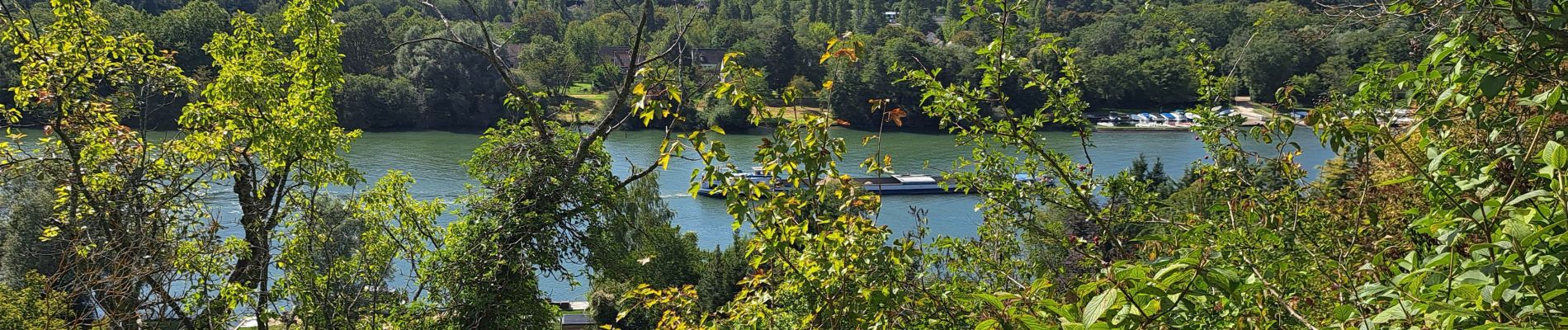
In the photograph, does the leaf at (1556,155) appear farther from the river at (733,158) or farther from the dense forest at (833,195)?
the river at (733,158)

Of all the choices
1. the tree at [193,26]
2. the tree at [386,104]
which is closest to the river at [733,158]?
the tree at [386,104]

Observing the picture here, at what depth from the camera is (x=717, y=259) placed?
15.4 metres

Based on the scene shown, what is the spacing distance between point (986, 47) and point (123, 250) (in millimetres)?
3515

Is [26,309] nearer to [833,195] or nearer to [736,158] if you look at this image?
[833,195]

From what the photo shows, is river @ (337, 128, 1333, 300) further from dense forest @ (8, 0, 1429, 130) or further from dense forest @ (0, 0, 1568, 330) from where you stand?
dense forest @ (0, 0, 1568, 330)

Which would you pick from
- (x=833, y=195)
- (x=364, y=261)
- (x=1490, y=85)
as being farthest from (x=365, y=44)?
(x=1490, y=85)

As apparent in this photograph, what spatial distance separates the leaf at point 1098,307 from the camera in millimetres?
1184

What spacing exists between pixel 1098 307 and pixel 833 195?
56.0 inches

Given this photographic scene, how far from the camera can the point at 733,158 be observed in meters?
27.2

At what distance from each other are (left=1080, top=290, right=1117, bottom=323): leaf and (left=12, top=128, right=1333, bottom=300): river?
49.2 feet

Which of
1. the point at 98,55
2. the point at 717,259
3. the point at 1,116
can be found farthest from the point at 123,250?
the point at 717,259

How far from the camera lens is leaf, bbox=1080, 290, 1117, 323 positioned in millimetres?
1184

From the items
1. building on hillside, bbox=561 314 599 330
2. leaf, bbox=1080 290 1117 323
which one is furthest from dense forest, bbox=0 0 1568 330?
building on hillside, bbox=561 314 599 330

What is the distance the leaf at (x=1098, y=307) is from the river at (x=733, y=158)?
15.0 m
